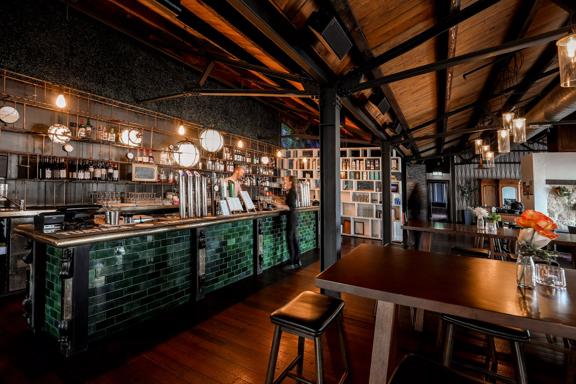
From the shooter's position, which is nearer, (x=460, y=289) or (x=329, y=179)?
(x=460, y=289)

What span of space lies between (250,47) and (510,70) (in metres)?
4.56

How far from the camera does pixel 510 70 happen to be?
15.3 ft

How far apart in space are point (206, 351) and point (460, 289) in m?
→ 2.12

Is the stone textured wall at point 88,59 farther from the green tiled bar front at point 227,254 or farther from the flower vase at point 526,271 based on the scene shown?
the flower vase at point 526,271

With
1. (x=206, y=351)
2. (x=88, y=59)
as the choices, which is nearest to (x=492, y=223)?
(x=206, y=351)

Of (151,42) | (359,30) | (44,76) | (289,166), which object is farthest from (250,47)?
(289,166)

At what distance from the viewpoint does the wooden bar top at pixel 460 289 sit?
122 centimetres

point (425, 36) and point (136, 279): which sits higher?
point (425, 36)

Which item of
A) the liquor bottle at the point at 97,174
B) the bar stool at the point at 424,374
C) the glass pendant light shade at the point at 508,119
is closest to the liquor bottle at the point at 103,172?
the liquor bottle at the point at 97,174

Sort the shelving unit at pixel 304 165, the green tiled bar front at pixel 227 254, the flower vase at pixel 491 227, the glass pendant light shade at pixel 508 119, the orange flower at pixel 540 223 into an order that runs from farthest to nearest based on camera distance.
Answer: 1. the shelving unit at pixel 304 165
2. the flower vase at pixel 491 227
3. the green tiled bar front at pixel 227 254
4. the glass pendant light shade at pixel 508 119
5. the orange flower at pixel 540 223

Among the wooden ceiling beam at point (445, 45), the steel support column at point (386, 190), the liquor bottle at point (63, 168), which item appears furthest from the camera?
the steel support column at point (386, 190)

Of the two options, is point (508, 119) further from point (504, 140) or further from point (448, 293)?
point (448, 293)

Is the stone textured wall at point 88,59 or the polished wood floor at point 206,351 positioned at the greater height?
the stone textured wall at point 88,59

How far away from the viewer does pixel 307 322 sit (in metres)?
1.57
